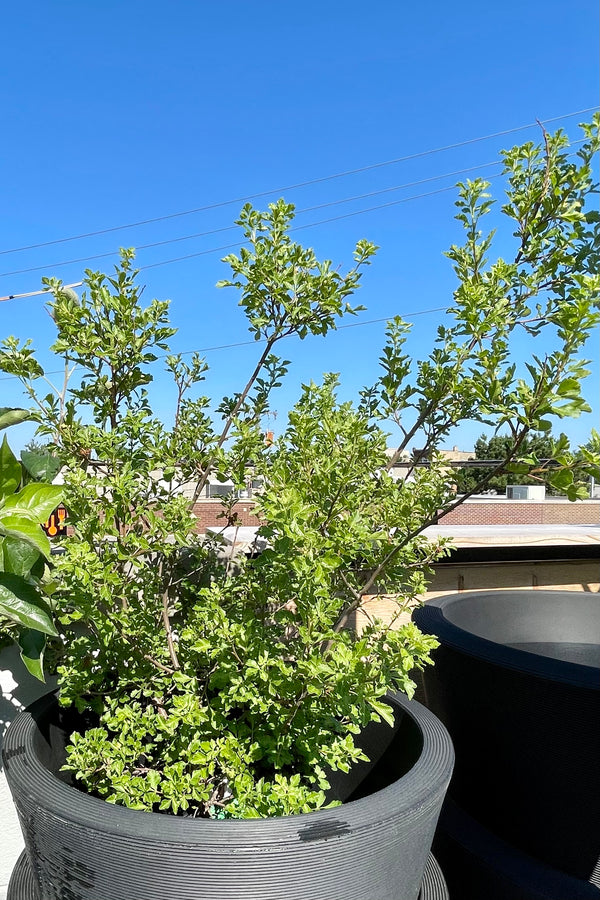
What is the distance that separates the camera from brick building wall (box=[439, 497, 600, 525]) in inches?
546

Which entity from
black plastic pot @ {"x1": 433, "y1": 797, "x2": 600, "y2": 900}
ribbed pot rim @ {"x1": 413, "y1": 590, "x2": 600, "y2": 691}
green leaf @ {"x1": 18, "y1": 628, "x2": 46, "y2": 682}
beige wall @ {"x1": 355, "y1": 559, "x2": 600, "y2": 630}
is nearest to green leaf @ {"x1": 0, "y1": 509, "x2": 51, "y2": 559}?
green leaf @ {"x1": 18, "y1": 628, "x2": 46, "y2": 682}

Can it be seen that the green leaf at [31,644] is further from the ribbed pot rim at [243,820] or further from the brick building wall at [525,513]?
the brick building wall at [525,513]

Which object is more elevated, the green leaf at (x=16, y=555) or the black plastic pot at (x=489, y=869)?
the green leaf at (x=16, y=555)

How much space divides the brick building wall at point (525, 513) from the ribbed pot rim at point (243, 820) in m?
13.0

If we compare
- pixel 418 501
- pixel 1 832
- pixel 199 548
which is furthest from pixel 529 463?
pixel 1 832

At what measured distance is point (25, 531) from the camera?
1002 millimetres

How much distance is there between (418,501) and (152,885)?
32.2 inches

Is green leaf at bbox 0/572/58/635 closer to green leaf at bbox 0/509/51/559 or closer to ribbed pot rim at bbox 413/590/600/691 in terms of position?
green leaf at bbox 0/509/51/559

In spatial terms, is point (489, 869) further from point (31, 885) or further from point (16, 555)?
point (16, 555)

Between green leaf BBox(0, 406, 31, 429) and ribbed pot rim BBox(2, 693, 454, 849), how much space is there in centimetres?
66

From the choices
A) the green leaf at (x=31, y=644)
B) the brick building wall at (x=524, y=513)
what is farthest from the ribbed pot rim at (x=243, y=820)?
the brick building wall at (x=524, y=513)

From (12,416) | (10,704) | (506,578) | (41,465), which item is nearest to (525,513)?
(506,578)

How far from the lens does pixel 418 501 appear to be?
128 cm

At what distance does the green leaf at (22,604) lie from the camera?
969 mm
